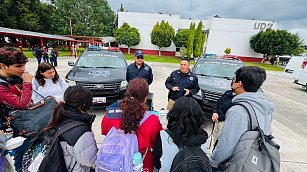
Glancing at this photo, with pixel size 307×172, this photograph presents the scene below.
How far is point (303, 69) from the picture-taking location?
1074cm

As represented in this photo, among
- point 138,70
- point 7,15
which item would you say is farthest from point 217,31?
point 7,15

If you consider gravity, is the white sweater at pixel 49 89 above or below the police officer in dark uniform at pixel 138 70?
below

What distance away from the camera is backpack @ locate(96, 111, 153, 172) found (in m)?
1.37

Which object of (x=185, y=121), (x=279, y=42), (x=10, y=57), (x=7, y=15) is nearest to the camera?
(x=185, y=121)

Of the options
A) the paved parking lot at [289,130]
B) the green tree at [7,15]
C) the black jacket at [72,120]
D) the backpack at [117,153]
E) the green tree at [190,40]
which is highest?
the green tree at [7,15]

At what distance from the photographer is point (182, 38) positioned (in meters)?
32.0

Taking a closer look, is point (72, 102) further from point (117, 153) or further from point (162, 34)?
point (162, 34)

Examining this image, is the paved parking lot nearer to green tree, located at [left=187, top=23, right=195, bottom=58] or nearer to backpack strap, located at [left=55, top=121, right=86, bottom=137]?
backpack strap, located at [left=55, top=121, right=86, bottom=137]

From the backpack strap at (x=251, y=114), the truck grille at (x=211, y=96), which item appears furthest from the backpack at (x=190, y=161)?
the truck grille at (x=211, y=96)

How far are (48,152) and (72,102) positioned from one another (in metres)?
0.43

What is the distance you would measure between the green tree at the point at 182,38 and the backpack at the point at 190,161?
32334mm

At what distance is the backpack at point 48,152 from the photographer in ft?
4.44

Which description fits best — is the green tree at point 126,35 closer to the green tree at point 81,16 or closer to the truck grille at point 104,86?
the green tree at point 81,16

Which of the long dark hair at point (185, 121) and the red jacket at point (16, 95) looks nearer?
the long dark hair at point (185, 121)
